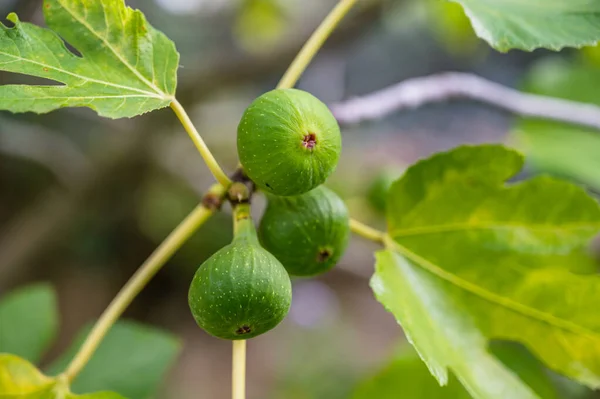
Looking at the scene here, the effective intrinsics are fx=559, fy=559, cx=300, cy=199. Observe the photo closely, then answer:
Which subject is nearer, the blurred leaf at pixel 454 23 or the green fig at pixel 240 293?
the green fig at pixel 240 293

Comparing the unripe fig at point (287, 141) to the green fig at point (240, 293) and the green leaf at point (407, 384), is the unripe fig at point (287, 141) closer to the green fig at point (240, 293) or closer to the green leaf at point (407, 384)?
the green fig at point (240, 293)

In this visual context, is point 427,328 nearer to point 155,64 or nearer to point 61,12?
point 155,64

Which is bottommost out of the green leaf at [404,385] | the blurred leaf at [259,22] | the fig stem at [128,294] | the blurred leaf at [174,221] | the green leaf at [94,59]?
the blurred leaf at [174,221]

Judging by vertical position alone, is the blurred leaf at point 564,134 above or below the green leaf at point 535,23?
below

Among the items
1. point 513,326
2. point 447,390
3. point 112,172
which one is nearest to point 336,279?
point 112,172

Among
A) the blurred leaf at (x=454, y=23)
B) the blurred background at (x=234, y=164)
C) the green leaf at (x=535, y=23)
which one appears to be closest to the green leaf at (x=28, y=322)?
the blurred background at (x=234, y=164)

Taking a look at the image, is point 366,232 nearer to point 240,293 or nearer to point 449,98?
point 240,293

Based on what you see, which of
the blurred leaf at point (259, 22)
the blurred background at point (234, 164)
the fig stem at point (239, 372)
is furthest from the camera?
the blurred leaf at point (259, 22)
